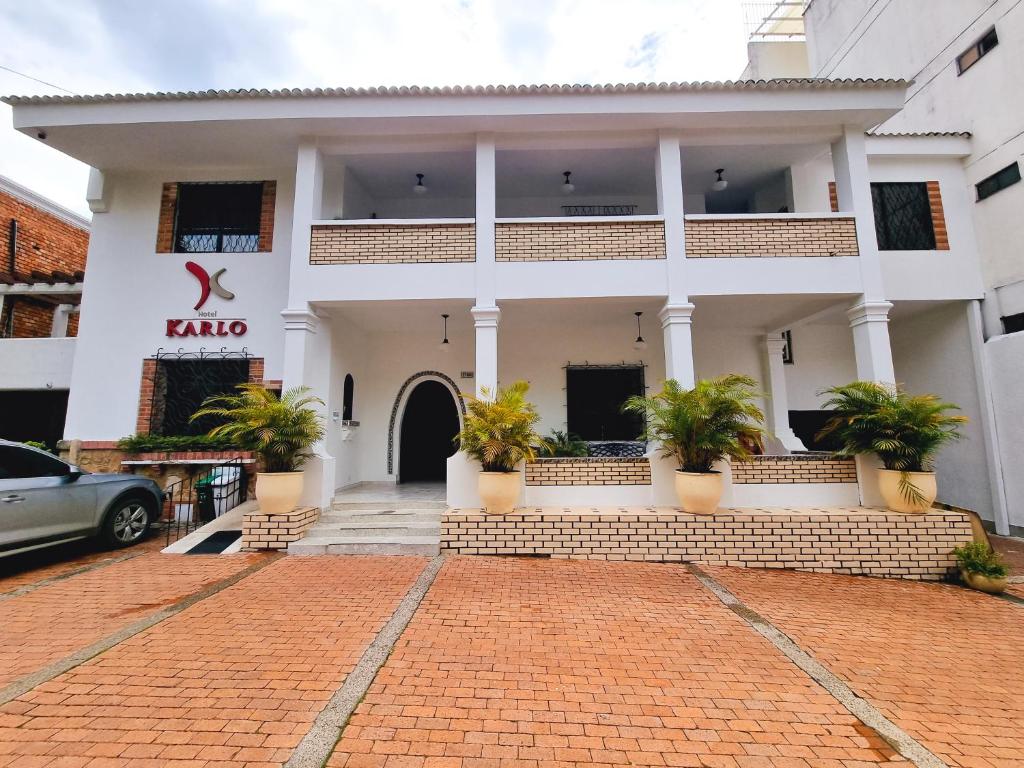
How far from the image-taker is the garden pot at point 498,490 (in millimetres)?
5711

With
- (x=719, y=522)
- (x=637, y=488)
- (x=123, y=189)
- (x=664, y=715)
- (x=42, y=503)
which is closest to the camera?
(x=664, y=715)

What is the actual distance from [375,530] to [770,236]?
7.39 metres

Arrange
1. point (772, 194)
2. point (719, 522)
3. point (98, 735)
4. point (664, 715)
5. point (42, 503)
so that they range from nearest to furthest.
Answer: point (98, 735) < point (664, 715) < point (42, 503) < point (719, 522) < point (772, 194)

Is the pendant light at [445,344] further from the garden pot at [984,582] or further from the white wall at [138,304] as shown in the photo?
the garden pot at [984,582]

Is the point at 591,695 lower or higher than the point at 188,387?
lower

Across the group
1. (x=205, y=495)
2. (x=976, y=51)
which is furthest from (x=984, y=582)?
(x=205, y=495)

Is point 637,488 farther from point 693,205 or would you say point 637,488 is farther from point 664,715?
point 693,205

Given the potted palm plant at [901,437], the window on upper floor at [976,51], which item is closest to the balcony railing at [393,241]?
the potted palm plant at [901,437]

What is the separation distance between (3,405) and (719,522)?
13.1 m

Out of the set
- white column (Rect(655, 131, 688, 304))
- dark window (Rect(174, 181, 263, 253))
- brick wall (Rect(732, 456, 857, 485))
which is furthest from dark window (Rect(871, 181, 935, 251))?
dark window (Rect(174, 181, 263, 253))

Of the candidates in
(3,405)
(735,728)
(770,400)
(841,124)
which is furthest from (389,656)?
(3,405)

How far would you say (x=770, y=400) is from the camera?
891 cm

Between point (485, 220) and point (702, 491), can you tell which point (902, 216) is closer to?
point (702, 491)

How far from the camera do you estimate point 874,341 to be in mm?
6555
